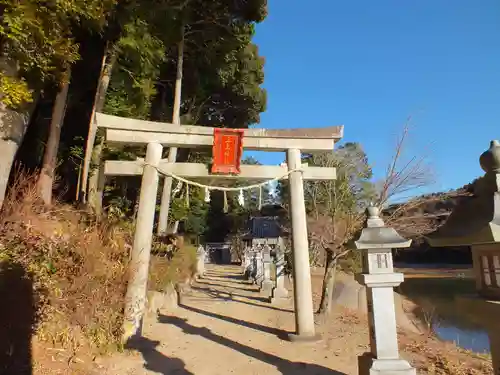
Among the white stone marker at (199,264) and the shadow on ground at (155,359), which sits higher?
the white stone marker at (199,264)

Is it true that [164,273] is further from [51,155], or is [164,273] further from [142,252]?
[51,155]

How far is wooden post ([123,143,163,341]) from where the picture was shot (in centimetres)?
599

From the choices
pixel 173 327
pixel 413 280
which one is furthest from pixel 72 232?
pixel 413 280

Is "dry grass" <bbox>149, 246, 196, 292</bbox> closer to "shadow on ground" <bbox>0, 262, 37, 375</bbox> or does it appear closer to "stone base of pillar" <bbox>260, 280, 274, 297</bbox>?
"stone base of pillar" <bbox>260, 280, 274, 297</bbox>

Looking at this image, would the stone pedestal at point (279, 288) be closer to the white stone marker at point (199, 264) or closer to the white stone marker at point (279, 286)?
the white stone marker at point (279, 286)

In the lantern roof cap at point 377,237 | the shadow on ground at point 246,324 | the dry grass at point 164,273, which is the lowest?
the shadow on ground at point 246,324

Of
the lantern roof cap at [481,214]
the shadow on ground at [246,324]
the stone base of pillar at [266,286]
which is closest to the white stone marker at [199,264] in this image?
the stone base of pillar at [266,286]

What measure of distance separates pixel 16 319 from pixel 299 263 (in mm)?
4648

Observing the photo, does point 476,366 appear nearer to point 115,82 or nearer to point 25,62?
point 25,62

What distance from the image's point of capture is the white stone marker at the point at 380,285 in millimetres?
3822

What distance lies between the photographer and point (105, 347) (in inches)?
213

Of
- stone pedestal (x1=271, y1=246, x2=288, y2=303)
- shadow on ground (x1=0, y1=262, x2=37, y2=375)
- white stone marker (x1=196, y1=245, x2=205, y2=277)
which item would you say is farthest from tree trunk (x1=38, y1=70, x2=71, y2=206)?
white stone marker (x1=196, y1=245, x2=205, y2=277)

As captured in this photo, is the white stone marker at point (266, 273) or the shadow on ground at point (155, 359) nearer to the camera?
the shadow on ground at point (155, 359)

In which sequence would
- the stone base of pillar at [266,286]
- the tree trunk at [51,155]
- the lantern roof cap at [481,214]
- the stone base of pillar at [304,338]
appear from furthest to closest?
1. the stone base of pillar at [266,286]
2. the tree trunk at [51,155]
3. the stone base of pillar at [304,338]
4. the lantern roof cap at [481,214]
